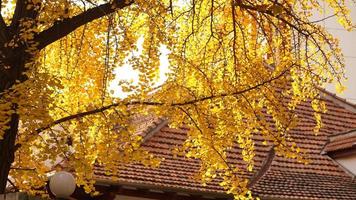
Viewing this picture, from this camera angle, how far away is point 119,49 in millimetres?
8789

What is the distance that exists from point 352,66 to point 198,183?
8394 millimetres

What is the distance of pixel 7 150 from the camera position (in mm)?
8164

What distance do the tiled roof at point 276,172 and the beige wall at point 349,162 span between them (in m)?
0.14

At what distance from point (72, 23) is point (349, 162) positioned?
800 centimetres

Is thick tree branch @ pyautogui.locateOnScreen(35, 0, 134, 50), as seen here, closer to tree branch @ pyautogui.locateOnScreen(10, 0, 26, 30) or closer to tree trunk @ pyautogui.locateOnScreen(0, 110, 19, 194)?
tree branch @ pyautogui.locateOnScreen(10, 0, 26, 30)

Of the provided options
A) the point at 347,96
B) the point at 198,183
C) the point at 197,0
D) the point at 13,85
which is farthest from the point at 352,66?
the point at 13,85

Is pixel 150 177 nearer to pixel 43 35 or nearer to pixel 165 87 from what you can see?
pixel 165 87

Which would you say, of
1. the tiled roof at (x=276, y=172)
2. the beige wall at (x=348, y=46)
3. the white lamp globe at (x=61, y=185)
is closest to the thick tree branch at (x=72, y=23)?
the white lamp globe at (x=61, y=185)

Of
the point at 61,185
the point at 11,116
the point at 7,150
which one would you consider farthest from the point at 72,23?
the point at 61,185

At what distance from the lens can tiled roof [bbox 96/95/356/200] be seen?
12.4 m

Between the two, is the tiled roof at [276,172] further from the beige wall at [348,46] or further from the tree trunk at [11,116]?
the tree trunk at [11,116]

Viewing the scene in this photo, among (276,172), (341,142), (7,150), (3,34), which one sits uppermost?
(341,142)

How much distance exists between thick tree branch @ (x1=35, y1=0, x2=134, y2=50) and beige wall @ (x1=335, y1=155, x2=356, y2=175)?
7630 mm

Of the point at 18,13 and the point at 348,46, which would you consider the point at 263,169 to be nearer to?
the point at 18,13
